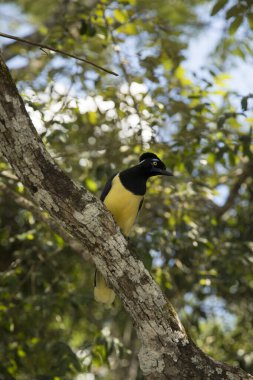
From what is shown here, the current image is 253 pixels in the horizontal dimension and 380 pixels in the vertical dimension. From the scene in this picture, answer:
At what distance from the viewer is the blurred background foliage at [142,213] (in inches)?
178

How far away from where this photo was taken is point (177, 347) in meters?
2.99

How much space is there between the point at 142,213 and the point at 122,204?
128 cm

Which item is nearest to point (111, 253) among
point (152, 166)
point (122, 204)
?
point (122, 204)

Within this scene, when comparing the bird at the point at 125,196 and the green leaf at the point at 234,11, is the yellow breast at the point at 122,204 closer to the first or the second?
the bird at the point at 125,196

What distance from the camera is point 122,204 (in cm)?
407

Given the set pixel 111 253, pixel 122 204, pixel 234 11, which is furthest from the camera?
pixel 234 11

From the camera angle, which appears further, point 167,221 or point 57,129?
point 167,221

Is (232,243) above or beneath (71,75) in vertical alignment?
beneath

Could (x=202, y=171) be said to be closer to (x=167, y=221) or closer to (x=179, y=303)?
(x=167, y=221)

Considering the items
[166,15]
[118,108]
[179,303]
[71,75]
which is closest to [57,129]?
[118,108]

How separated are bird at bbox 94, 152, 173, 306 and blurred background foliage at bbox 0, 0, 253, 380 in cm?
26

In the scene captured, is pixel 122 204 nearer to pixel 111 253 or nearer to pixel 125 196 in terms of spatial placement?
pixel 125 196

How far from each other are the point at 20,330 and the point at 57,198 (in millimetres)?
2184

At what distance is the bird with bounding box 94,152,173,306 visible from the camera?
408cm
